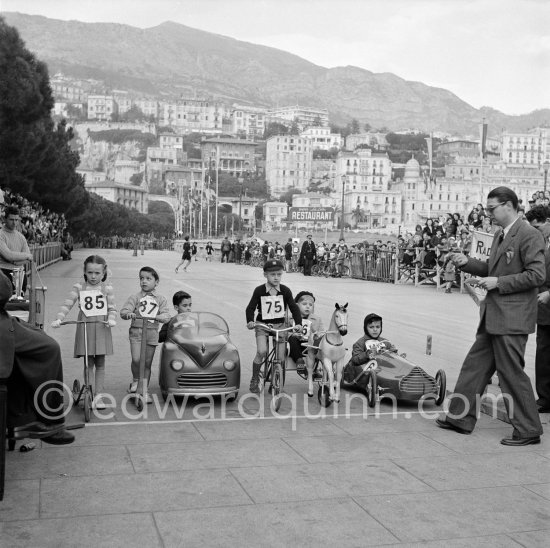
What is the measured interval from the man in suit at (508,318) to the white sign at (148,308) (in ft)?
9.59

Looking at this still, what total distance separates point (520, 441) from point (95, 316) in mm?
3875

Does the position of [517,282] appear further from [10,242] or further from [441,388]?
[10,242]

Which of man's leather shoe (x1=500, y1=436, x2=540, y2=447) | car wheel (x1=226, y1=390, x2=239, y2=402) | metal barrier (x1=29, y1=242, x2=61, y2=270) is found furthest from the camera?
metal barrier (x1=29, y1=242, x2=61, y2=270)

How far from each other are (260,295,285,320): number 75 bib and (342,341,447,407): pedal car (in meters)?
1.06

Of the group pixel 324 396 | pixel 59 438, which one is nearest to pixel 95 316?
pixel 59 438

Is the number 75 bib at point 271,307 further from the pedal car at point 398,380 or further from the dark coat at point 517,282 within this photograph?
the dark coat at point 517,282

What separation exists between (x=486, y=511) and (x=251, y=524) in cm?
147

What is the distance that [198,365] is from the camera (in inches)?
316

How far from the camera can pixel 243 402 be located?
843cm

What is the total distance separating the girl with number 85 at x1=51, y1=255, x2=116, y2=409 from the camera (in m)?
7.79

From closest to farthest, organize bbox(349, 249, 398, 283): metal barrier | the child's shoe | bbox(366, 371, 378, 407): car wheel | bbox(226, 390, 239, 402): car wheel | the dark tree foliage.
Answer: bbox(366, 371, 378, 407): car wheel, bbox(226, 390, 239, 402): car wheel, the child's shoe, the dark tree foliage, bbox(349, 249, 398, 283): metal barrier

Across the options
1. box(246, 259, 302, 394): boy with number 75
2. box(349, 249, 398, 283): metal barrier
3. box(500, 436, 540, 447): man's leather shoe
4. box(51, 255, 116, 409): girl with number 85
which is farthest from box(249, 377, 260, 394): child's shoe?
box(349, 249, 398, 283): metal barrier

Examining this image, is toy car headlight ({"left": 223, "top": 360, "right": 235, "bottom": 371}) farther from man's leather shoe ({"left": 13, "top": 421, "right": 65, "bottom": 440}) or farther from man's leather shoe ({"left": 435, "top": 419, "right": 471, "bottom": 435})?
man's leather shoe ({"left": 13, "top": 421, "right": 65, "bottom": 440})

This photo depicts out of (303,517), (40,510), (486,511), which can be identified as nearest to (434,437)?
(486,511)
